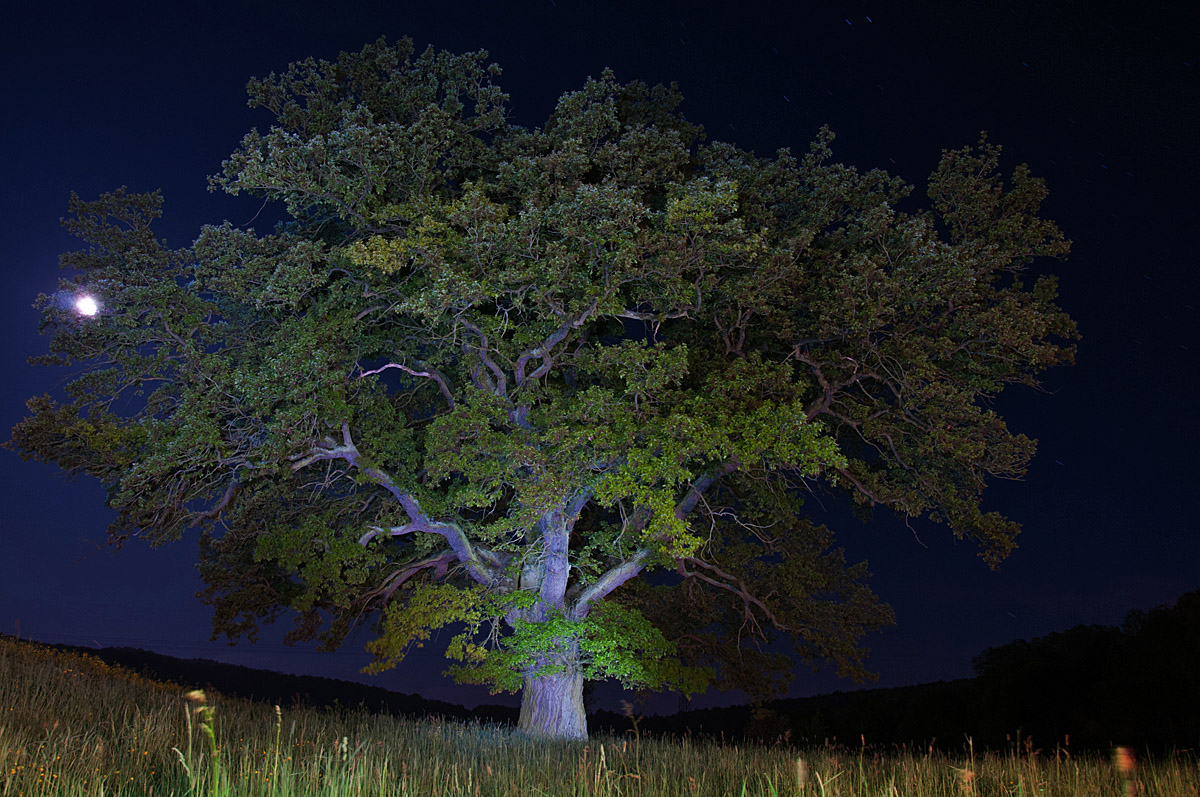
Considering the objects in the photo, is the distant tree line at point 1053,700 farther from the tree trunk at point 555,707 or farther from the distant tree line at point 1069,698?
the tree trunk at point 555,707

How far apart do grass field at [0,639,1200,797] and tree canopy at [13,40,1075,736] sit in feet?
13.0

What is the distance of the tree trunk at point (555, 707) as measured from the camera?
15258 mm

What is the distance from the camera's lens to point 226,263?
14.3 metres

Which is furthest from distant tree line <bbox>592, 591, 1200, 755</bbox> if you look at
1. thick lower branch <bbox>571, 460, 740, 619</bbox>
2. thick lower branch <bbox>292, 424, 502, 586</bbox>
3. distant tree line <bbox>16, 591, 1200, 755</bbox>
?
thick lower branch <bbox>292, 424, 502, 586</bbox>

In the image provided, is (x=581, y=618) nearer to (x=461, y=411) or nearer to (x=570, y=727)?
(x=570, y=727)

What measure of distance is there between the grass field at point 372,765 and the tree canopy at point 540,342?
396 cm

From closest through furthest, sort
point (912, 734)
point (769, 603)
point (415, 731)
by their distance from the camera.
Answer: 1. point (415, 731)
2. point (769, 603)
3. point (912, 734)

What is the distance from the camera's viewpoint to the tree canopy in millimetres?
12930

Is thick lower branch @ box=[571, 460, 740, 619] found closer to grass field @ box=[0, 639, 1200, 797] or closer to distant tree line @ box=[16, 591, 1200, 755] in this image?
distant tree line @ box=[16, 591, 1200, 755]

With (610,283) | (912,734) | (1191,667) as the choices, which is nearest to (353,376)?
(610,283)

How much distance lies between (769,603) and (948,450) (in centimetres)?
602

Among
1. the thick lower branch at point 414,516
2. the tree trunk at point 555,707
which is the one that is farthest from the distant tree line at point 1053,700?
the thick lower branch at point 414,516

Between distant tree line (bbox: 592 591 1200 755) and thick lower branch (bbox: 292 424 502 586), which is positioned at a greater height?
thick lower branch (bbox: 292 424 502 586)

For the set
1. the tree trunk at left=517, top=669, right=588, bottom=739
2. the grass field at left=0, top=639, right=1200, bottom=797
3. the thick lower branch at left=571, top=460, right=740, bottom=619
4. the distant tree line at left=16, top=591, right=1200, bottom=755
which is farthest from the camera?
the distant tree line at left=16, top=591, right=1200, bottom=755
